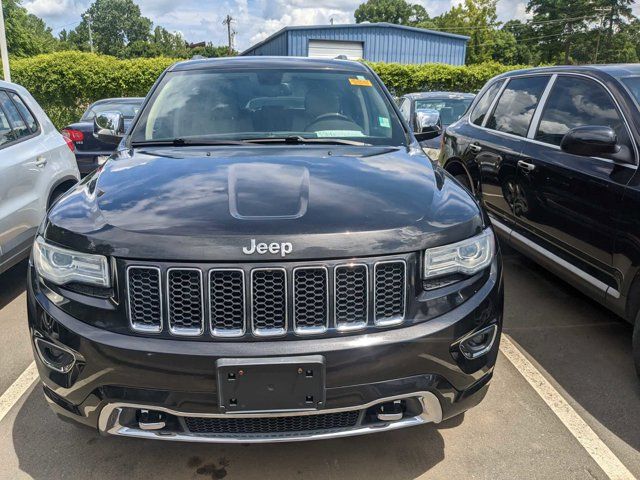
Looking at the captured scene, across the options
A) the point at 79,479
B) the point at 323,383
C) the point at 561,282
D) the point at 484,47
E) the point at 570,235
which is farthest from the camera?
the point at 484,47

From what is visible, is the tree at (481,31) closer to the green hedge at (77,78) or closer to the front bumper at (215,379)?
the green hedge at (77,78)

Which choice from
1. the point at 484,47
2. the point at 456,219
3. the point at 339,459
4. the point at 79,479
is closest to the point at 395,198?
the point at 456,219

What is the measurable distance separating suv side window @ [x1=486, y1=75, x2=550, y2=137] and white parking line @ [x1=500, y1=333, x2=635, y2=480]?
1.91 m

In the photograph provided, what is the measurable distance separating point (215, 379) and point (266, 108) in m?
1.98

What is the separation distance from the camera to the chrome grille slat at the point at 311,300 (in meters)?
2.04

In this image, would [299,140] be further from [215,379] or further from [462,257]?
[215,379]

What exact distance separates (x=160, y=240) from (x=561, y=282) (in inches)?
159

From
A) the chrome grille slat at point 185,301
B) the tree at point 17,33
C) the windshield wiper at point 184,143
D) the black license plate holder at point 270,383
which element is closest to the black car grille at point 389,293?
the black license plate holder at point 270,383

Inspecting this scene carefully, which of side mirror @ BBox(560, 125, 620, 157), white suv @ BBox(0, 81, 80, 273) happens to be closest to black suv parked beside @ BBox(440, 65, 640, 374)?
side mirror @ BBox(560, 125, 620, 157)

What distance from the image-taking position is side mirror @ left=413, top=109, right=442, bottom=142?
403 cm

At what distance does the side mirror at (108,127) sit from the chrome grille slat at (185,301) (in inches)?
83.7

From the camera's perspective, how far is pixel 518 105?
489 cm

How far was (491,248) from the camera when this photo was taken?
2.37m

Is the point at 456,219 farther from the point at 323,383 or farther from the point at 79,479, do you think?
the point at 79,479
